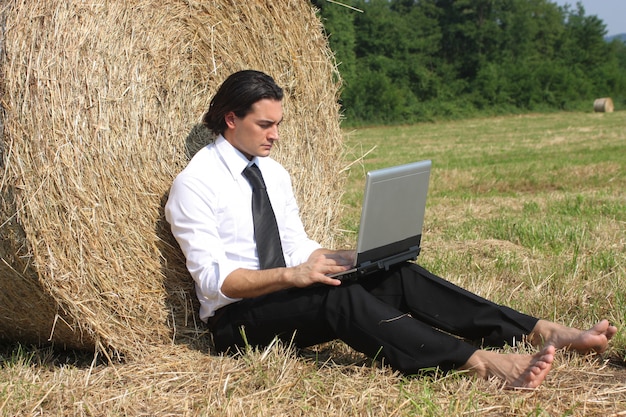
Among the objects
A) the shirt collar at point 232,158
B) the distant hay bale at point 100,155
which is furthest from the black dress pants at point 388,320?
the shirt collar at point 232,158

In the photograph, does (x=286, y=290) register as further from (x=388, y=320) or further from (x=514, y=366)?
(x=514, y=366)

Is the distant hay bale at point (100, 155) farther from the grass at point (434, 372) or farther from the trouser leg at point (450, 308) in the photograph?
the trouser leg at point (450, 308)

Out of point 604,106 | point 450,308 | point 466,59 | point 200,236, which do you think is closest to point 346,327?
point 450,308

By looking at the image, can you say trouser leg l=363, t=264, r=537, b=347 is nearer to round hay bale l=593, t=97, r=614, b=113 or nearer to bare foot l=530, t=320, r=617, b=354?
bare foot l=530, t=320, r=617, b=354

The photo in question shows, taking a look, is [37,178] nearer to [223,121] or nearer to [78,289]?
[78,289]

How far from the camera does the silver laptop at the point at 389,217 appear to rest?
3166 mm

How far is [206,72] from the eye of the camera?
14.0 ft

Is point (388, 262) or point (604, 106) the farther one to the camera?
point (604, 106)

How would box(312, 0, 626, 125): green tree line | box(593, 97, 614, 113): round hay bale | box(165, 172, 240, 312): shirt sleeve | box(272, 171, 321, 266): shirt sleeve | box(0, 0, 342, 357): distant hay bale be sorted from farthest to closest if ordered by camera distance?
1. box(312, 0, 626, 125): green tree line
2. box(593, 97, 614, 113): round hay bale
3. box(272, 171, 321, 266): shirt sleeve
4. box(165, 172, 240, 312): shirt sleeve
5. box(0, 0, 342, 357): distant hay bale

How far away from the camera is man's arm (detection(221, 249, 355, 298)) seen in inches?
127

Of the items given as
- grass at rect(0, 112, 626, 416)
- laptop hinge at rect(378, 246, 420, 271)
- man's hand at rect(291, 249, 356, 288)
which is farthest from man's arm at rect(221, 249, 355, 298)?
grass at rect(0, 112, 626, 416)

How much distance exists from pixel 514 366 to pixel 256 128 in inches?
59.4

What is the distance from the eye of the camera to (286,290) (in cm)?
334

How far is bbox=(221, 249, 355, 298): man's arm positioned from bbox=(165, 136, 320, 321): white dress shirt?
0.05 m
